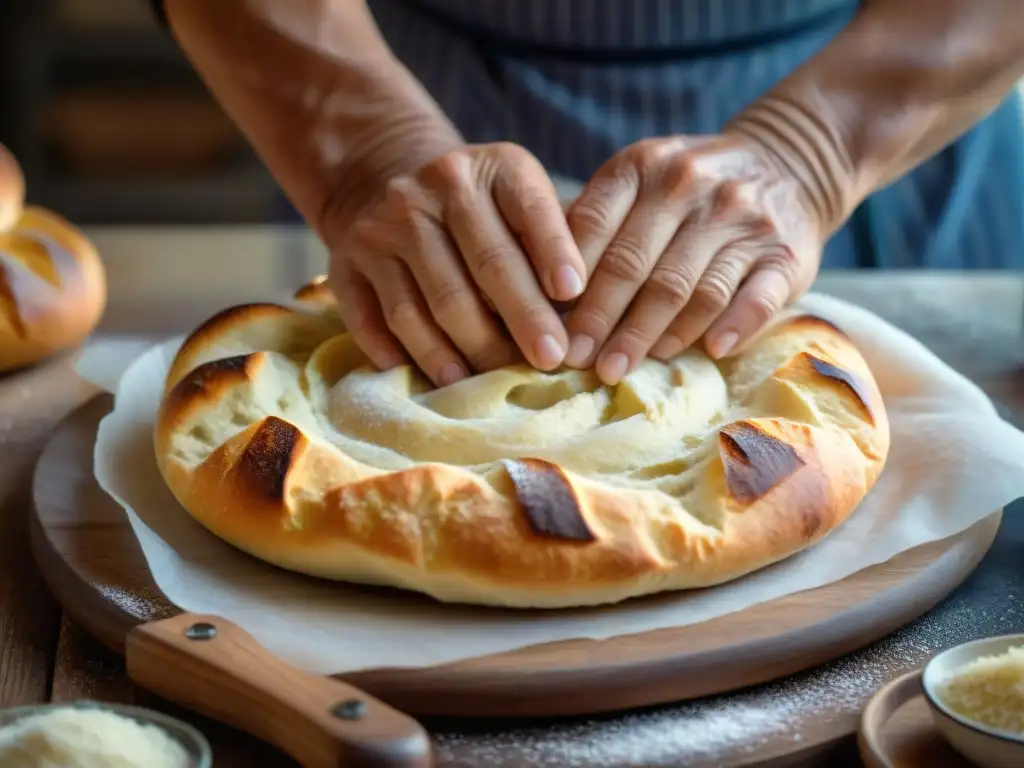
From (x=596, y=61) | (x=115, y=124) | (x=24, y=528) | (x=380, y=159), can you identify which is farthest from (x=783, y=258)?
(x=115, y=124)

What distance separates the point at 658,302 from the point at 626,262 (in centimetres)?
5

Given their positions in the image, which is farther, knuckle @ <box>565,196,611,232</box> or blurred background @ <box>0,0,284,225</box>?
blurred background @ <box>0,0,284,225</box>

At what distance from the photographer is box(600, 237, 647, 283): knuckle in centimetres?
118

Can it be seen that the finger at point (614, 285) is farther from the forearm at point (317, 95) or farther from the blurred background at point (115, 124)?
the blurred background at point (115, 124)

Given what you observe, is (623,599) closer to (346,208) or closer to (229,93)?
(346,208)

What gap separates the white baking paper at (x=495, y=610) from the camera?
89cm

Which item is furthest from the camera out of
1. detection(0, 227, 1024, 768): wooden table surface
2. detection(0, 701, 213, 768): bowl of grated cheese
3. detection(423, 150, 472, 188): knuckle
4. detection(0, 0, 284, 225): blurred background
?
detection(0, 0, 284, 225): blurred background

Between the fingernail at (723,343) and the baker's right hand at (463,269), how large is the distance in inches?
6.0

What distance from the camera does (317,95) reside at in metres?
1.50

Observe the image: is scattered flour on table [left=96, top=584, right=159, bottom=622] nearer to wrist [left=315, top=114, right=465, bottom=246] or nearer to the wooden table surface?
the wooden table surface

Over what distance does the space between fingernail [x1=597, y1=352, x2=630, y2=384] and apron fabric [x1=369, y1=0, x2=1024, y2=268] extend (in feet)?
2.59

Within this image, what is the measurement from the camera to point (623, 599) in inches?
36.8

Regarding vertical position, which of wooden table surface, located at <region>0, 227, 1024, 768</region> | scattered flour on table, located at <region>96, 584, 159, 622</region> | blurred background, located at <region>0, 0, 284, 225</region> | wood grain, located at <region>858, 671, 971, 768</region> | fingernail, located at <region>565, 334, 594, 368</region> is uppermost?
fingernail, located at <region>565, 334, 594, 368</region>

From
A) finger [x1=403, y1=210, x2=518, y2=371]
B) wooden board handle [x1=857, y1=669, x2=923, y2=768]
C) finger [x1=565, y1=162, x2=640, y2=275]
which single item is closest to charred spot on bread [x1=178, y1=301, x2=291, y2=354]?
finger [x1=403, y1=210, x2=518, y2=371]
